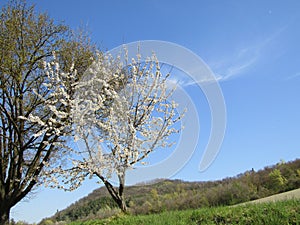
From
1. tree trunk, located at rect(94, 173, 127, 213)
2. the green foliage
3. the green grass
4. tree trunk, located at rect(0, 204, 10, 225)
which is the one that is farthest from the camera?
the green foliage

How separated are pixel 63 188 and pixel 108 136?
2620 mm

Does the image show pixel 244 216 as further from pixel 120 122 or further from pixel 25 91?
pixel 25 91

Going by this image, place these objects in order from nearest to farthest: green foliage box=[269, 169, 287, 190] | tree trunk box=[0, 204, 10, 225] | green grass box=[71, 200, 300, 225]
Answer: green grass box=[71, 200, 300, 225], tree trunk box=[0, 204, 10, 225], green foliage box=[269, 169, 287, 190]

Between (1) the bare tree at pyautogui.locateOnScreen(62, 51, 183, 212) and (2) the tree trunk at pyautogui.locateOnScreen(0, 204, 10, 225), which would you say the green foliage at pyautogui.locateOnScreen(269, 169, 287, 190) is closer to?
(1) the bare tree at pyautogui.locateOnScreen(62, 51, 183, 212)

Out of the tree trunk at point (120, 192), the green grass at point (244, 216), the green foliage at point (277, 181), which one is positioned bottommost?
the green grass at point (244, 216)

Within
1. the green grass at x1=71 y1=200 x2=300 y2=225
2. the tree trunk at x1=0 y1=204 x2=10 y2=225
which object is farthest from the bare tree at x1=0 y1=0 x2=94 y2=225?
the green grass at x1=71 y1=200 x2=300 y2=225

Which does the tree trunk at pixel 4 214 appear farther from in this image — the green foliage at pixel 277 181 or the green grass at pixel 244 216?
the green foliage at pixel 277 181

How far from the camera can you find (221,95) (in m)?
8.27

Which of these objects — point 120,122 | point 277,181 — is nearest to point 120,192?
point 120,122

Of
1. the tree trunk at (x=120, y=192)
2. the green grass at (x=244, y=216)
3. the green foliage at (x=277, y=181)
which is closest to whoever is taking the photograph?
the green grass at (x=244, y=216)

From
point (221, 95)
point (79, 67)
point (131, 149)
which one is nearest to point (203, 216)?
point (131, 149)

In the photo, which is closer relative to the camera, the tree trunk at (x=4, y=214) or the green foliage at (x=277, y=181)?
the tree trunk at (x=4, y=214)

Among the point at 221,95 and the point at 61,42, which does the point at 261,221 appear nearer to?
the point at 221,95

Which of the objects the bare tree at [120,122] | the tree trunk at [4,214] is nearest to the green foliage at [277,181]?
the bare tree at [120,122]
